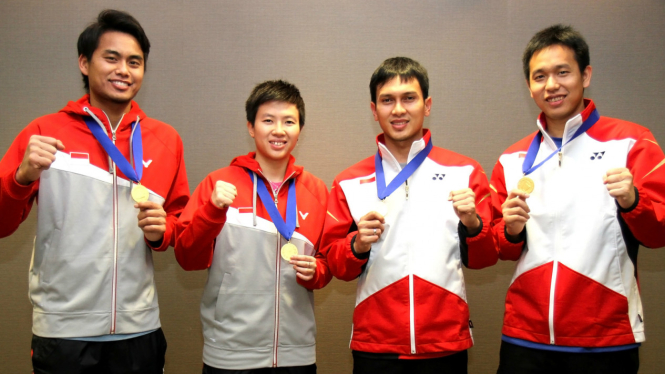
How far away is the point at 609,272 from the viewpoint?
2.36m

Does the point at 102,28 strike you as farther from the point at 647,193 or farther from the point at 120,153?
the point at 647,193

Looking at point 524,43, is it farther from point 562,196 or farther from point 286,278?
point 286,278

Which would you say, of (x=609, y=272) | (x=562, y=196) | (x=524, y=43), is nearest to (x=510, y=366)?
(x=609, y=272)

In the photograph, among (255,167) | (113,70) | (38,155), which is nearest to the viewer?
(38,155)

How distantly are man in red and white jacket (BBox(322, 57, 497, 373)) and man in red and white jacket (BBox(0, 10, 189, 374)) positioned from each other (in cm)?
96

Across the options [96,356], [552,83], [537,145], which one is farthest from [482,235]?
[96,356]

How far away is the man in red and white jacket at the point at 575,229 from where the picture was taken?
2.32m

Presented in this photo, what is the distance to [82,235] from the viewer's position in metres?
2.47

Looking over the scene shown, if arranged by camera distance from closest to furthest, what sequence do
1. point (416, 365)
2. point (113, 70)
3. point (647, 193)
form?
point (647, 193) → point (416, 365) → point (113, 70)

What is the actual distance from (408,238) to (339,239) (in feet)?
1.18

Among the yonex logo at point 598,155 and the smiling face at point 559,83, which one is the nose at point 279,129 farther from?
the yonex logo at point 598,155

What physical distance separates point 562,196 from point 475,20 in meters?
1.85

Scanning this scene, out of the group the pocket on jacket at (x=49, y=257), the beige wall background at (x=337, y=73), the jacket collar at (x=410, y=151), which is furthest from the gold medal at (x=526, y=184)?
the pocket on jacket at (x=49, y=257)

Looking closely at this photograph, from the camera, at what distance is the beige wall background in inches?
148
